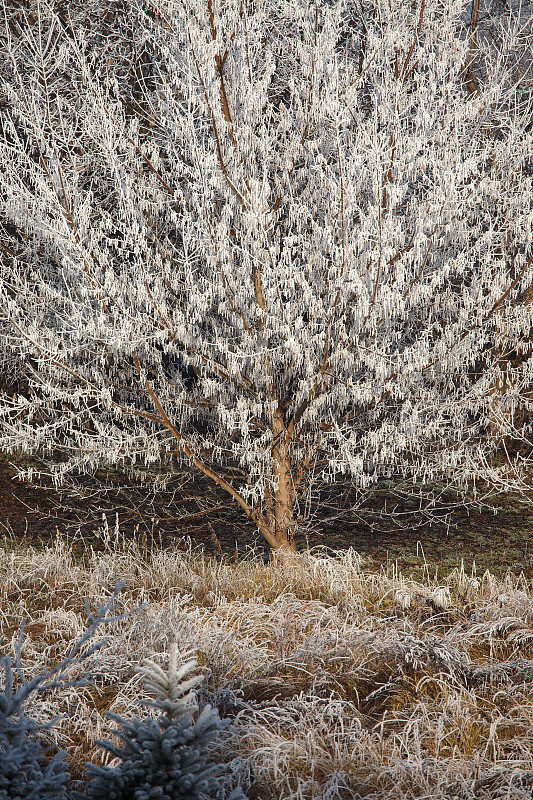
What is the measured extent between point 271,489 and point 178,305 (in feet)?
4.78

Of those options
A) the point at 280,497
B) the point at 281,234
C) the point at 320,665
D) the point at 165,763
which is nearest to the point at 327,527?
the point at 280,497

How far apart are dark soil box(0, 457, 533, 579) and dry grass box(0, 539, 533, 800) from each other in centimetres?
85

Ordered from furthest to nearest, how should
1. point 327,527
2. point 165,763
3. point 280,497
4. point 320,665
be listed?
point 327,527 < point 280,497 < point 320,665 < point 165,763

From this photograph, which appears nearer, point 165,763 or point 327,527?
point 165,763

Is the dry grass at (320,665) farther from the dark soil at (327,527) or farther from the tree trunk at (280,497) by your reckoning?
the dark soil at (327,527)

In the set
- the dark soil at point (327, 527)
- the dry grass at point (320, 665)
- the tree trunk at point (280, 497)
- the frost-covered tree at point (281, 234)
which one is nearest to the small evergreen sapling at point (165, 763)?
the dry grass at point (320, 665)

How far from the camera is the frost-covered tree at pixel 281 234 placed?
167 inches

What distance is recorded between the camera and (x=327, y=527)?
706cm

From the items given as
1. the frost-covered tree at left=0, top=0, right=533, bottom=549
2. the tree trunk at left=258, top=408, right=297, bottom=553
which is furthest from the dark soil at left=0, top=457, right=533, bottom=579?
the frost-covered tree at left=0, top=0, right=533, bottom=549

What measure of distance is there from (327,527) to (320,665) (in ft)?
11.6

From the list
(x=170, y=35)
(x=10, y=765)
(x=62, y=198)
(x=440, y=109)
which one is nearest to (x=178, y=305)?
(x=62, y=198)

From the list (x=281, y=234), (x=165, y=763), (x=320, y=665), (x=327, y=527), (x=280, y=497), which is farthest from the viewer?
(x=327, y=527)

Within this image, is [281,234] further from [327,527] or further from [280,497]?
[327,527]

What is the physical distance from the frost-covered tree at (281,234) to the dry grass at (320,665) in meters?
0.73
